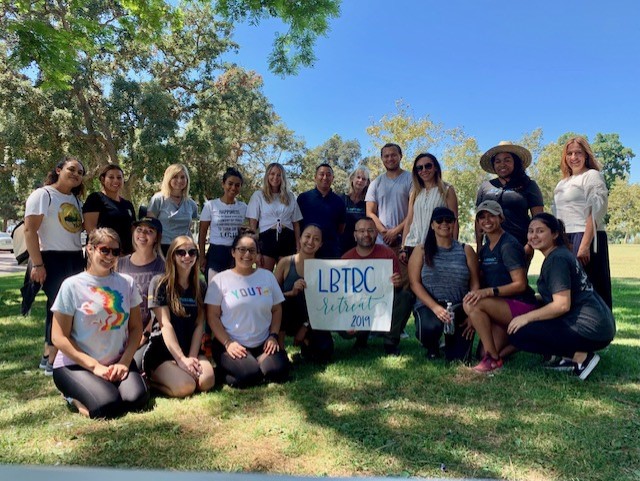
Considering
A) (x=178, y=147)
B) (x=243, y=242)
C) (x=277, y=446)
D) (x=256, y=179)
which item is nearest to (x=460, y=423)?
(x=277, y=446)

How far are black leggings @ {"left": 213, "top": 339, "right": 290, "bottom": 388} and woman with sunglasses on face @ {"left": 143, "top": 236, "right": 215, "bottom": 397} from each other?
173 mm

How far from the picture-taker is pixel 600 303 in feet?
14.8

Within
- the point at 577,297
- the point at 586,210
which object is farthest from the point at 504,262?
the point at 586,210

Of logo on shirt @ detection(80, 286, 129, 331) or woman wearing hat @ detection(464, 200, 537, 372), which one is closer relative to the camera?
logo on shirt @ detection(80, 286, 129, 331)

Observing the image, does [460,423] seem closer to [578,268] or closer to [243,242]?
[578,268]

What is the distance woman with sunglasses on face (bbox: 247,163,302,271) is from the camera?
611 cm

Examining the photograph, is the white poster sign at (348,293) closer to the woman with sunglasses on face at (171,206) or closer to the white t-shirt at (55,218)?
the woman with sunglasses on face at (171,206)

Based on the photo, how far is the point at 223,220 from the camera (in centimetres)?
609

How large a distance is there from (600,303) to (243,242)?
348cm

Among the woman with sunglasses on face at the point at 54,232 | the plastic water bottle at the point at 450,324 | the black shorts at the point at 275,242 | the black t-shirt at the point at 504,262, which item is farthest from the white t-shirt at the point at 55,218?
the black t-shirt at the point at 504,262

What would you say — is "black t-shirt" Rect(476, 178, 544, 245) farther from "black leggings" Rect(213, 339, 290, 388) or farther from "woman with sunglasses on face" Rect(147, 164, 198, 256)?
"woman with sunglasses on face" Rect(147, 164, 198, 256)

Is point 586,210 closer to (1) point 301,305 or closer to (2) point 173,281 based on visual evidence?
(1) point 301,305

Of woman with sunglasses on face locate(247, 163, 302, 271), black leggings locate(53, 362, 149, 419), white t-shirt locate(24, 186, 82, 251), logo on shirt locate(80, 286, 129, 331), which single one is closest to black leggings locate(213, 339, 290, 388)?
black leggings locate(53, 362, 149, 419)

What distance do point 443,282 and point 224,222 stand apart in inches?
111
